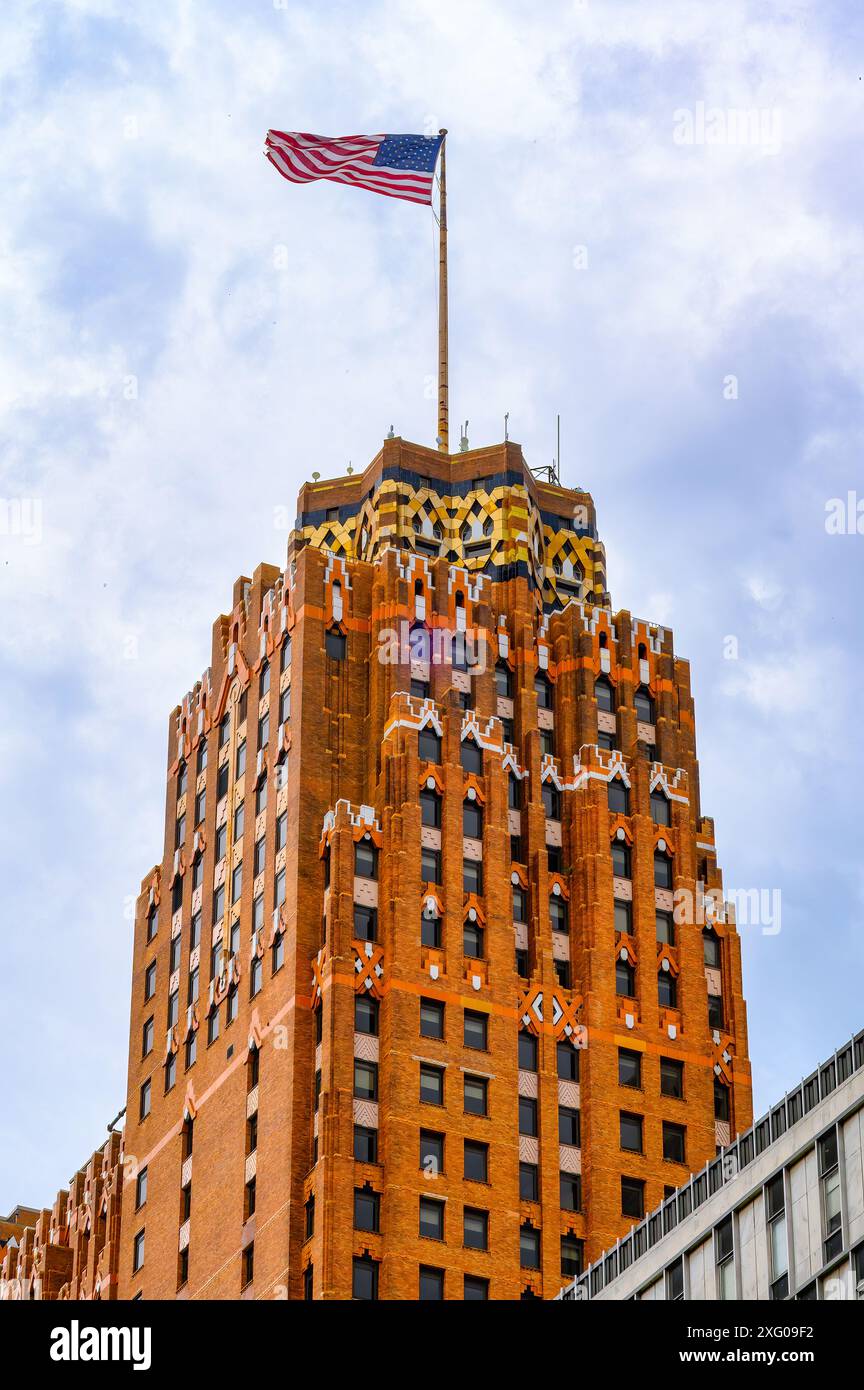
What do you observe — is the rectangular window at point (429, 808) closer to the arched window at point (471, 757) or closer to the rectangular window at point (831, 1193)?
the arched window at point (471, 757)

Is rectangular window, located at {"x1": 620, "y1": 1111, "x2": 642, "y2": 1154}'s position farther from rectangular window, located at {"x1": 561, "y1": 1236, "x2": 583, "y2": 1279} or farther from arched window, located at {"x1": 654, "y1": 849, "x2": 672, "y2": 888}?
arched window, located at {"x1": 654, "y1": 849, "x2": 672, "y2": 888}

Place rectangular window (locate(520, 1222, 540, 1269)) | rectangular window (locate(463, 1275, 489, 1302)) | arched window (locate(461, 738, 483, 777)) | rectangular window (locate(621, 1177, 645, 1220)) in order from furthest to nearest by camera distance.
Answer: arched window (locate(461, 738, 483, 777)), rectangular window (locate(621, 1177, 645, 1220)), rectangular window (locate(520, 1222, 540, 1269)), rectangular window (locate(463, 1275, 489, 1302))

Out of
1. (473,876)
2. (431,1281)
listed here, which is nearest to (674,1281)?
(431,1281)

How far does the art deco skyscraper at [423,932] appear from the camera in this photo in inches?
5281

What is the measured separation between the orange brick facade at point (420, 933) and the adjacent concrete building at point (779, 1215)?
2597cm

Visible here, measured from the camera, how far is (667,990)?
146 m

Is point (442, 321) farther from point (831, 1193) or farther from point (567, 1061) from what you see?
point (831, 1193)

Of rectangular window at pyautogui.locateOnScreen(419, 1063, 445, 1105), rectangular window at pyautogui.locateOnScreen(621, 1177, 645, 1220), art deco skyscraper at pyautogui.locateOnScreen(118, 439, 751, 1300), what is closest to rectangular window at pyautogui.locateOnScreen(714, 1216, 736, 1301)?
art deco skyscraper at pyautogui.locateOnScreen(118, 439, 751, 1300)

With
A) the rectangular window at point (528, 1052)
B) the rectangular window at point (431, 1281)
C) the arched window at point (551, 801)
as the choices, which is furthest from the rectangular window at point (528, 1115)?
the arched window at point (551, 801)

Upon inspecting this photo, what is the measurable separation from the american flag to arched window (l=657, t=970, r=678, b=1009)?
38.4m

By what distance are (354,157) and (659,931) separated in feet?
128

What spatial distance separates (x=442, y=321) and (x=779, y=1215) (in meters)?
78.1

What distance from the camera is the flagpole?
16440 cm

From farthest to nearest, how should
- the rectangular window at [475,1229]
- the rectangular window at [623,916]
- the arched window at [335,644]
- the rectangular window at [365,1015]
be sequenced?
1. the arched window at [335,644]
2. the rectangular window at [623,916]
3. the rectangular window at [365,1015]
4. the rectangular window at [475,1229]
